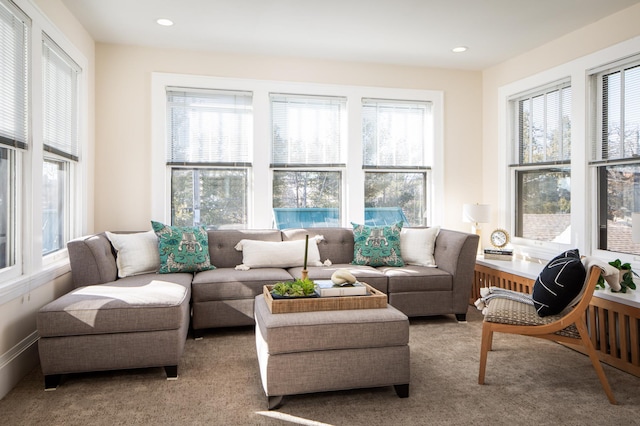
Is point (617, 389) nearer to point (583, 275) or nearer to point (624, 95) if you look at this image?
point (583, 275)

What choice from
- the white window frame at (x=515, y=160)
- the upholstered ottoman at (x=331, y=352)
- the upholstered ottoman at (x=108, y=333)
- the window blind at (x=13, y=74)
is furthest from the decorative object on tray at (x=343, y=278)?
the white window frame at (x=515, y=160)

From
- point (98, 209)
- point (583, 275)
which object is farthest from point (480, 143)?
point (98, 209)

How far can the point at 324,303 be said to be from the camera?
257cm

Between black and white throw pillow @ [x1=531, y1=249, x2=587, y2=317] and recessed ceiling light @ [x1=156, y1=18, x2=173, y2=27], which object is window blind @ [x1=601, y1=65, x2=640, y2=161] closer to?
black and white throw pillow @ [x1=531, y1=249, x2=587, y2=317]

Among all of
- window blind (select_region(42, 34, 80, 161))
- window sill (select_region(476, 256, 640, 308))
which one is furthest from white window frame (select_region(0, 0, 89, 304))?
window sill (select_region(476, 256, 640, 308))

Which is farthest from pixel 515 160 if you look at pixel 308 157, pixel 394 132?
pixel 308 157

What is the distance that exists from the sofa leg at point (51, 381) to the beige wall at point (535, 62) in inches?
174

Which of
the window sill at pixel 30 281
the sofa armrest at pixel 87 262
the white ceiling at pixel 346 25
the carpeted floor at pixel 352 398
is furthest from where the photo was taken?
the white ceiling at pixel 346 25

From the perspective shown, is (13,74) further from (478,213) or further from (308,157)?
(478,213)

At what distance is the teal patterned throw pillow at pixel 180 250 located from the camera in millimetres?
3725

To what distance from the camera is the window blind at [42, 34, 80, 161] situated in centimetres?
328

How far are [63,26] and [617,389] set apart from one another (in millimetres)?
4691

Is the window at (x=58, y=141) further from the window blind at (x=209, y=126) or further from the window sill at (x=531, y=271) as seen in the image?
the window sill at (x=531, y=271)

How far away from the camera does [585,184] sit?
3861mm
